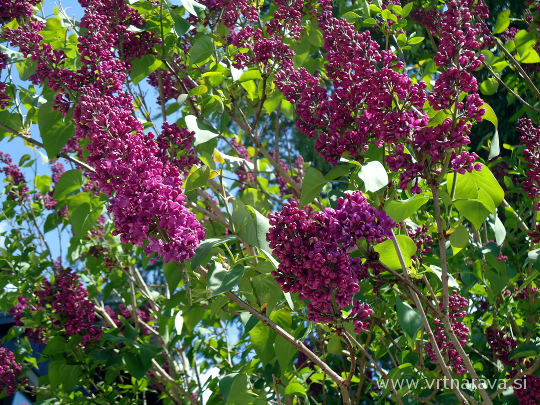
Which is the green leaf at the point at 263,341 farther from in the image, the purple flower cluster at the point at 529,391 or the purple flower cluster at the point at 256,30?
the purple flower cluster at the point at 256,30

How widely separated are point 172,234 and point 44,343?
291 cm

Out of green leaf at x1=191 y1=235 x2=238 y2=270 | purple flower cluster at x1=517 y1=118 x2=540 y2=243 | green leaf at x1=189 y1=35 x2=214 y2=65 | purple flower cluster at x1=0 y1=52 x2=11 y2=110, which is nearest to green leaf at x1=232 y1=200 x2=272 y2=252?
green leaf at x1=191 y1=235 x2=238 y2=270

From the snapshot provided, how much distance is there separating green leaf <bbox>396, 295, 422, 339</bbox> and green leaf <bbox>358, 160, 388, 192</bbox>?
0.64 m

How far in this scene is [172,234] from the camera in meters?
1.75

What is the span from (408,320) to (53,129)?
73.6 inches

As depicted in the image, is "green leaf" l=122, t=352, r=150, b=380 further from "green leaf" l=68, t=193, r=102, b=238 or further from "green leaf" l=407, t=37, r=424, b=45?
"green leaf" l=407, t=37, r=424, b=45

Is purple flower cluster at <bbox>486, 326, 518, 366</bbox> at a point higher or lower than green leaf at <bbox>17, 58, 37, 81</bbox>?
lower

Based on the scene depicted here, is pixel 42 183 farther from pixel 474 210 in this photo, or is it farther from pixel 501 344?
pixel 474 210

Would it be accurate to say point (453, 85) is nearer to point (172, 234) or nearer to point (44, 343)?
point (172, 234)

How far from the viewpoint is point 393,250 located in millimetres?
1788

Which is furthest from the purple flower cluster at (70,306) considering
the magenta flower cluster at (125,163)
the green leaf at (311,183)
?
the green leaf at (311,183)

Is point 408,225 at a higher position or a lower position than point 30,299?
lower

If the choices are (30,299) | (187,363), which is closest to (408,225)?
(187,363)

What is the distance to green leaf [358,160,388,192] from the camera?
144 centimetres
